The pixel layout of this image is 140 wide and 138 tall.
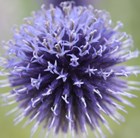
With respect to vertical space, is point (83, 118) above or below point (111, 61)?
below

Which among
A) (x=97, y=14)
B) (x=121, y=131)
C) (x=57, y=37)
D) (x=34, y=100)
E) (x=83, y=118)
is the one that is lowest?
(x=121, y=131)

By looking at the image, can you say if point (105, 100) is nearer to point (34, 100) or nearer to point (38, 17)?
point (34, 100)

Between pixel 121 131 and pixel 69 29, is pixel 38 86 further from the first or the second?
pixel 121 131

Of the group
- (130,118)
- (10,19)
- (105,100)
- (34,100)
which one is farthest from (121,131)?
(10,19)

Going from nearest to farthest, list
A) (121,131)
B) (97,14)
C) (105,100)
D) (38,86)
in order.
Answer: (38,86), (105,100), (97,14), (121,131)

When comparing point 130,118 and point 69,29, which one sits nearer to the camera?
point 69,29

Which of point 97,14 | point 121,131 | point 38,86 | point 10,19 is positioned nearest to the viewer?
point 38,86
